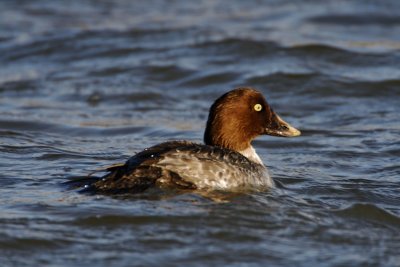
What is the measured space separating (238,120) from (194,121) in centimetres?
342

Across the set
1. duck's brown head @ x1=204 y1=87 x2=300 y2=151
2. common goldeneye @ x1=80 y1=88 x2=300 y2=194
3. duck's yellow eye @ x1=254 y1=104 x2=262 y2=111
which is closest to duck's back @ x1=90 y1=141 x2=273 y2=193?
common goldeneye @ x1=80 y1=88 x2=300 y2=194

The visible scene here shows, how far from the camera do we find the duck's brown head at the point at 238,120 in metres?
9.82

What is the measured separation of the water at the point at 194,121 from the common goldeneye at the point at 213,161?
7.0 inches

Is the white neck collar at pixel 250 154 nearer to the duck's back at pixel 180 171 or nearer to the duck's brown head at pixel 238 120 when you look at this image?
the duck's brown head at pixel 238 120

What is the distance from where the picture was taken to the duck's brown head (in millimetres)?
9820

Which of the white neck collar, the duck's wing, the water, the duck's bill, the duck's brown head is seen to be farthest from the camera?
the duck's bill

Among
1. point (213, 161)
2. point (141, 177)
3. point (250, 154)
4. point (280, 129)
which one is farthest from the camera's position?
point (280, 129)

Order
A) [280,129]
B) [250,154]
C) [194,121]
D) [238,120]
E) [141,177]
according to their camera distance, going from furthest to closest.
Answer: [194,121] < [280,129] < [250,154] < [238,120] < [141,177]

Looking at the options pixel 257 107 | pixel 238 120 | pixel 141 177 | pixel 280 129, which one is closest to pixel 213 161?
pixel 141 177

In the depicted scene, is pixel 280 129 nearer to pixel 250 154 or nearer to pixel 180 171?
pixel 250 154

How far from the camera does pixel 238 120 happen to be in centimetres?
991

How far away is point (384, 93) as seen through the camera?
47.5ft

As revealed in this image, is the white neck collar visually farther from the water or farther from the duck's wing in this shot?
the duck's wing

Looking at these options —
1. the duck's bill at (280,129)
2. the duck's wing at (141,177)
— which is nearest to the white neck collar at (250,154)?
the duck's bill at (280,129)
